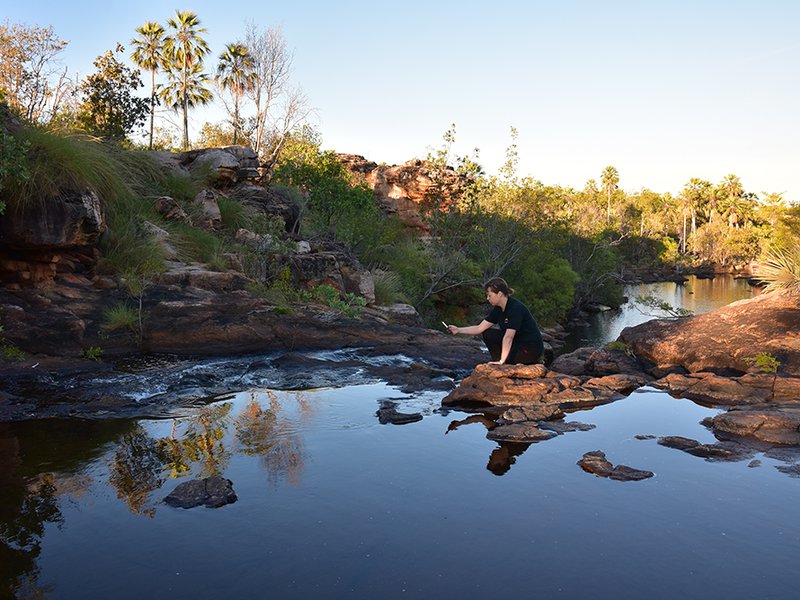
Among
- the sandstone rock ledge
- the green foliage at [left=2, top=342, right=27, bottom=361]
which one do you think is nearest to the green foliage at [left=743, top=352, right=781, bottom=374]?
the sandstone rock ledge

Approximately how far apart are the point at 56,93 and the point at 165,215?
226 inches

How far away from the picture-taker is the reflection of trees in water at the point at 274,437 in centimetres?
597

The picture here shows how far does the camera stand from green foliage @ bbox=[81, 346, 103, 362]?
1027 centimetres

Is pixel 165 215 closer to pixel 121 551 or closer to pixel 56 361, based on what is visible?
pixel 56 361

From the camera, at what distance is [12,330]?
32.9 feet


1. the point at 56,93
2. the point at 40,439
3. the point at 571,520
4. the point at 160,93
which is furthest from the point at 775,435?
the point at 160,93

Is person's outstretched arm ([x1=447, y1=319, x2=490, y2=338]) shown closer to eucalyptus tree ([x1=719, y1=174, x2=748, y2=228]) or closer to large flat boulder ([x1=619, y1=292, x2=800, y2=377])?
large flat boulder ([x1=619, y1=292, x2=800, y2=377])

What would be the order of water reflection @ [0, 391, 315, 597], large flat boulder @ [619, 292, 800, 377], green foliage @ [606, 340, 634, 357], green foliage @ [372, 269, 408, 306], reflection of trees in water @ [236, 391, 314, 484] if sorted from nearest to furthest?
water reflection @ [0, 391, 315, 597] → reflection of trees in water @ [236, 391, 314, 484] → large flat boulder @ [619, 292, 800, 377] → green foliage @ [606, 340, 634, 357] → green foliage @ [372, 269, 408, 306]

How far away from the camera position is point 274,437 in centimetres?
689

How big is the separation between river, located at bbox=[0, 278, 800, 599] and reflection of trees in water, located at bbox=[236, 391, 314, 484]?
3 centimetres

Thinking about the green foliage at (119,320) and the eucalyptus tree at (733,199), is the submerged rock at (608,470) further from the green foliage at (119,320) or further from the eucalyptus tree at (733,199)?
the eucalyptus tree at (733,199)

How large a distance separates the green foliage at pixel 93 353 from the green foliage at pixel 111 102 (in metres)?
12.1

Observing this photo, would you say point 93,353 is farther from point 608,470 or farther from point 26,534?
point 608,470

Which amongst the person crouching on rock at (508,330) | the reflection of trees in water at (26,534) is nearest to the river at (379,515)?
the reflection of trees in water at (26,534)
